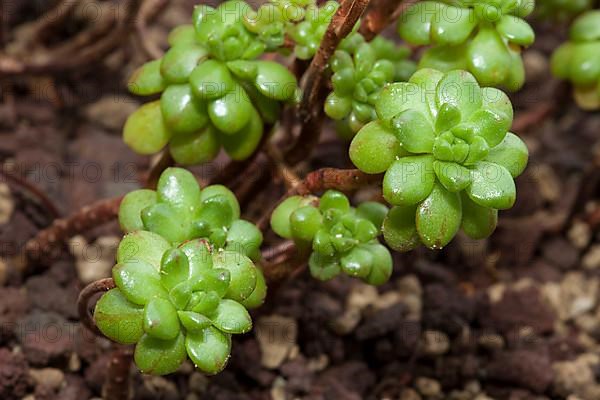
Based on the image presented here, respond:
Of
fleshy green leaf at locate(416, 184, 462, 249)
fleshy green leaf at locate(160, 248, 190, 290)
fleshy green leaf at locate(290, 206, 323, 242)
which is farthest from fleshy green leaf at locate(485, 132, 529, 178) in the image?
fleshy green leaf at locate(160, 248, 190, 290)

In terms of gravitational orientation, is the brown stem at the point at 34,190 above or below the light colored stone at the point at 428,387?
above

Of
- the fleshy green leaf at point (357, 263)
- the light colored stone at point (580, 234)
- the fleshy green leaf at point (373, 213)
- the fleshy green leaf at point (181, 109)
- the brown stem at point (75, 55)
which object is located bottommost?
the light colored stone at point (580, 234)

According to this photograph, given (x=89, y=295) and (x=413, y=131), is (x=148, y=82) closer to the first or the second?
(x=89, y=295)

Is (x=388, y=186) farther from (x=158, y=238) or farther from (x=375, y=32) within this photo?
(x=375, y=32)

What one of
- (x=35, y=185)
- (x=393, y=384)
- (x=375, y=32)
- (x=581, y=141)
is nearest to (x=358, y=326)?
(x=393, y=384)

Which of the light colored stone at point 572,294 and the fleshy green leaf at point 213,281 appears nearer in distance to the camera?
the fleshy green leaf at point 213,281

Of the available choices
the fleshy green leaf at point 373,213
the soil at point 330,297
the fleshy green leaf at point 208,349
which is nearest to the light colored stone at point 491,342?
the soil at point 330,297

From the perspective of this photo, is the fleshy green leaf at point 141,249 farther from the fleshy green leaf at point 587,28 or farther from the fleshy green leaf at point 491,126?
the fleshy green leaf at point 587,28

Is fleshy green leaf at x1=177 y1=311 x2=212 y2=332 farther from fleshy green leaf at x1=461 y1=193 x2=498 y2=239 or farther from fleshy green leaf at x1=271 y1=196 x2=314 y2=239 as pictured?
fleshy green leaf at x1=461 y1=193 x2=498 y2=239

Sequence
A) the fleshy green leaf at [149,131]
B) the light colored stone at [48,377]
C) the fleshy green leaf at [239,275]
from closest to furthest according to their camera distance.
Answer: the fleshy green leaf at [239,275], the fleshy green leaf at [149,131], the light colored stone at [48,377]
